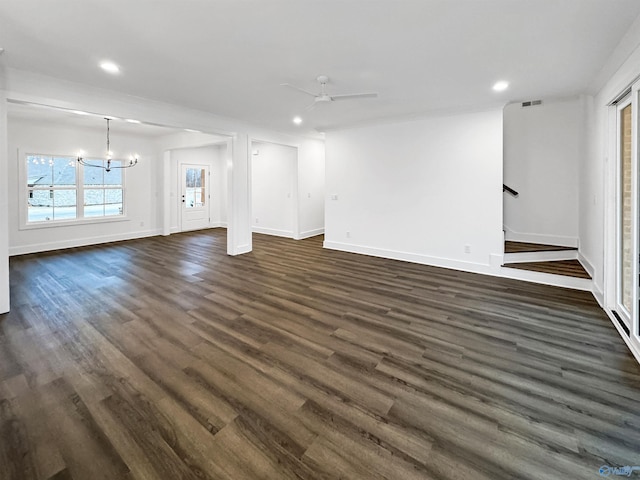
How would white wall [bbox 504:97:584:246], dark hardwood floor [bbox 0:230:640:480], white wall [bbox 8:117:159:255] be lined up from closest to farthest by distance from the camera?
1. dark hardwood floor [bbox 0:230:640:480]
2. white wall [bbox 504:97:584:246]
3. white wall [bbox 8:117:159:255]

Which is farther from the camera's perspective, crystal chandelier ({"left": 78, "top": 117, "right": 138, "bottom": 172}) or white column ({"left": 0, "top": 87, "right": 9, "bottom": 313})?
crystal chandelier ({"left": 78, "top": 117, "right": 138, "bottom": 172})

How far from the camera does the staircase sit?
4352 millimetres

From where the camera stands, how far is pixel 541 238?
570cm

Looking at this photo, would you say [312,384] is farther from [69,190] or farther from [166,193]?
[166,193]

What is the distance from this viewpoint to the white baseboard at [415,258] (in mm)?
5162

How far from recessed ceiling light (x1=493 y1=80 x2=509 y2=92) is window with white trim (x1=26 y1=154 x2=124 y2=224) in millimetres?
8505

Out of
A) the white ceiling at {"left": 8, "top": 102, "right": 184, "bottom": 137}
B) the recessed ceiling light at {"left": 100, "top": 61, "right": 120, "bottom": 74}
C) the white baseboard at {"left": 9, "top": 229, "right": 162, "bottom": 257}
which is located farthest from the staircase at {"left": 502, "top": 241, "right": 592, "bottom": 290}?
the white baseboard at {"left": 9, "top": 229, "right": 162, "bottom": 257}

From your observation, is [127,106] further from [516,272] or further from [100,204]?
[516,272]

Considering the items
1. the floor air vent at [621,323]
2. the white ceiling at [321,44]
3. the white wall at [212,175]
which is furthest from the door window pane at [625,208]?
the white wall at [212,175]

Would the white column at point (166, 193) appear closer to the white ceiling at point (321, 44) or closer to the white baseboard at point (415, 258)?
the white ceiling at point (321, 44)

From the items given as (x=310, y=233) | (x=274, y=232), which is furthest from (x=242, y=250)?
(x=310, y=233)

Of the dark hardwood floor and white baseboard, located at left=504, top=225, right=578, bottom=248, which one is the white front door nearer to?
the dark hardwood floor

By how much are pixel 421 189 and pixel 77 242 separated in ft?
26.1

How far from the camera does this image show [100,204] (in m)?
7.71
